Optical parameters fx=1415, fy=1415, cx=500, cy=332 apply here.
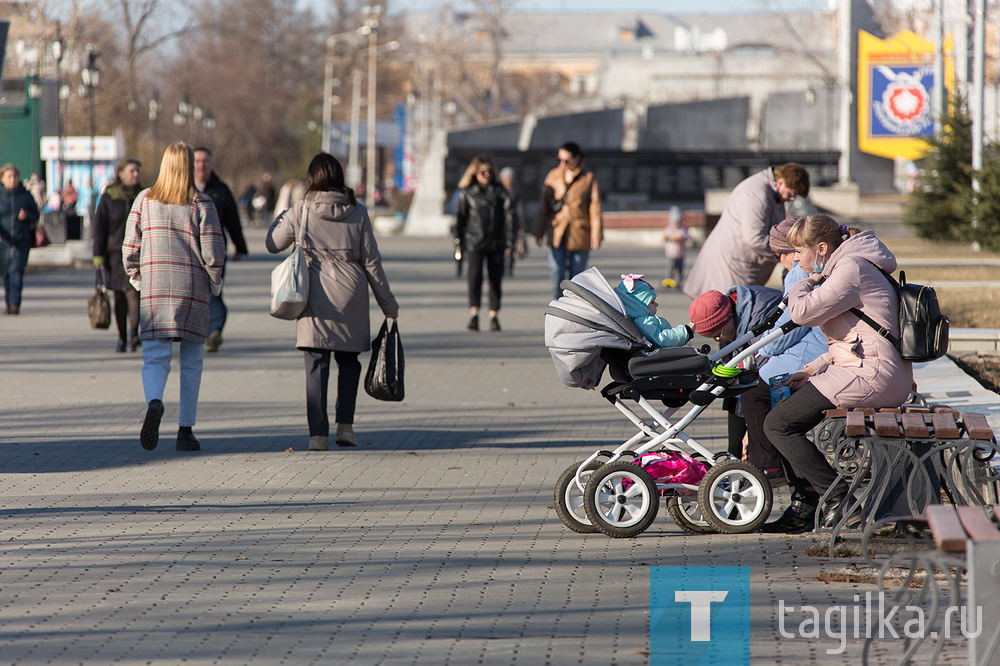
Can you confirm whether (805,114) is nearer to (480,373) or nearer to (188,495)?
(480,373)

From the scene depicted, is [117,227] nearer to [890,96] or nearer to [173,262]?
[173,262]

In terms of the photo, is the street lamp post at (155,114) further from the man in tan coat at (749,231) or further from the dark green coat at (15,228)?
the man in tan coat at (749,231)

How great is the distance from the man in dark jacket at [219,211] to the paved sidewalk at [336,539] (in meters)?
1.28

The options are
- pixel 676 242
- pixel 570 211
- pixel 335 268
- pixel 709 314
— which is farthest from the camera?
pixel 676 242

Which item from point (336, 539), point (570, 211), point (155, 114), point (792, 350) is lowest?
point (336, 539)

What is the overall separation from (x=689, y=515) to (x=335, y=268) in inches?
125

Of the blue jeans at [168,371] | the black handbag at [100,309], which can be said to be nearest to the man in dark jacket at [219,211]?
the black handbag at [100,309]

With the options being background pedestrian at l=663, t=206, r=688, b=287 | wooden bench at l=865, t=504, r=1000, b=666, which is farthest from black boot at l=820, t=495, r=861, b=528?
background pedestrian at l=663, t=206, r=688, b=287

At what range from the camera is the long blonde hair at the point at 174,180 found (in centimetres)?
885

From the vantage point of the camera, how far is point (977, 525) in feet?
13.6

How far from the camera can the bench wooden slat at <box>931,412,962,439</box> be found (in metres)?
5.89

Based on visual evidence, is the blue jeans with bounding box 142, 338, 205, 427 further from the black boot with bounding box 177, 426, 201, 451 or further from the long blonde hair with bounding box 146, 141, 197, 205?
the long blonde hair with bounding box 146, 141, 197, 205

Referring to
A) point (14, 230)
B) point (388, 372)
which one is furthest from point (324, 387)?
point (14, 230)

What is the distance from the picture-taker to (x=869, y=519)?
6000 mm
